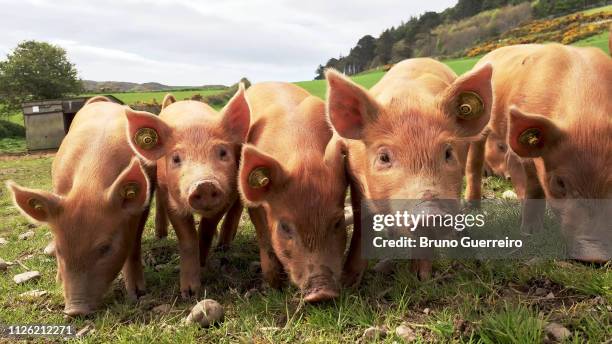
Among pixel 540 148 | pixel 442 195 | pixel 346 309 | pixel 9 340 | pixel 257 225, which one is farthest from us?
pixel 257 225

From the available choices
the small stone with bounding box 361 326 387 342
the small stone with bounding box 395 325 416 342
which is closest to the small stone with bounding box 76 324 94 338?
the small stone with bounding box 361 326 387 342

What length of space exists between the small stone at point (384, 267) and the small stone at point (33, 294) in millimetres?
3014

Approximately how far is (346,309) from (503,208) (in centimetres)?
313

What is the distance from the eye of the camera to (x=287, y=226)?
3672 millimetres

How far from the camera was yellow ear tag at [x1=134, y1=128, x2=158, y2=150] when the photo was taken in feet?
14.0

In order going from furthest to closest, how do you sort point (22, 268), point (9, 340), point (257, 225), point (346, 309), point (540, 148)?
1. point (22, 268)
2. point (257, 225)
3. point (540, 148)
4. point (9, 340)
5. point (346, 309)

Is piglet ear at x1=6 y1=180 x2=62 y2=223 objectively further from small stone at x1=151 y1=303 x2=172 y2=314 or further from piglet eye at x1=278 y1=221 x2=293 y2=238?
piglet eye at x1=278 y1=221 x2=293 y2=238

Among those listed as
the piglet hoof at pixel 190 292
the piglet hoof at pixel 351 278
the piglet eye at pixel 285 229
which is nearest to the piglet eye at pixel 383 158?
the piglet eye at pixel 285 229

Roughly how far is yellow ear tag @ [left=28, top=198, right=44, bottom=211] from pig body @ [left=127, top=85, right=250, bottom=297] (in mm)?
Result: 861

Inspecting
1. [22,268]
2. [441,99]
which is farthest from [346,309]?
[22,268]

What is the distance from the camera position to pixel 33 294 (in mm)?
4520

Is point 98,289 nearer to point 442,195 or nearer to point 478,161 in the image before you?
point 442,195

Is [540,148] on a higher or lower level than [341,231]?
higher

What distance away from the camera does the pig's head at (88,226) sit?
400 cm
